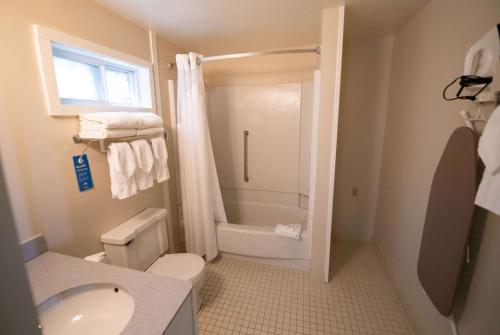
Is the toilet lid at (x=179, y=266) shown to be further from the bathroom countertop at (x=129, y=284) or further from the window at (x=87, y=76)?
the window at (x=87, y=76)

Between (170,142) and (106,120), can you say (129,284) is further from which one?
(170,142)

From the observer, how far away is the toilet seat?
164 cm

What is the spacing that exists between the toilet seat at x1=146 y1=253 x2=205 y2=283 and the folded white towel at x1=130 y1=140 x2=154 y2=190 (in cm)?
63

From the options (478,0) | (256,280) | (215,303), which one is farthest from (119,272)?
(478,0)

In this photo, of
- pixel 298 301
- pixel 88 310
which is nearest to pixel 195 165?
pixel 88 310

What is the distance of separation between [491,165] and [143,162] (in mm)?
1854

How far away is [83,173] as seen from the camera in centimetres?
145

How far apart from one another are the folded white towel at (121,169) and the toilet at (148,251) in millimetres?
302

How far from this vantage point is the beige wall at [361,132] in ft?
7.79

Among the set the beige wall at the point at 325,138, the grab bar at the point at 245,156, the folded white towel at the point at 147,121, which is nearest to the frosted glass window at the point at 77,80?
the folded white towel at the point at 147,121

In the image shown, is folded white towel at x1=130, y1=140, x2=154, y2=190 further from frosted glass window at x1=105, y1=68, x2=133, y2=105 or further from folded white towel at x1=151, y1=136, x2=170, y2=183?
frosted glass window at x1=105, y1=68, x2=133, y2=105

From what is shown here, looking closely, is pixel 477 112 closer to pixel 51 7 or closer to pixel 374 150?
pixel 374 150

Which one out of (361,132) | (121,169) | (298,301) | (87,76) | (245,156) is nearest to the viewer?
(121,169)

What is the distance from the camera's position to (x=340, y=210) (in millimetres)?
2781
